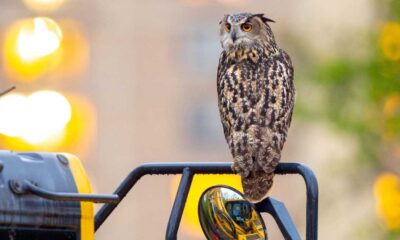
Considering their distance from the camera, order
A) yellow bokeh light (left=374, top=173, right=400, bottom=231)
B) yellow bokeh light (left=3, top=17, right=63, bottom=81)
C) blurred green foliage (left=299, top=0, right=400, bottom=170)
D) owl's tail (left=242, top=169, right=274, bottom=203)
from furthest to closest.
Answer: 1. yellow bokeh light (left=3, top=17, right=63, bottom=81)
2. blurred green foliage (left=299, top=0, right=400, bottom=170)
3. yellow bokeh light (left=374, top=173, right=400, bottom=231)
4. owl's tail (left=242, top=169, right=274, bottom=203)

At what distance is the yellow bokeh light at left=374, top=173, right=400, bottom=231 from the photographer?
51.3 ft

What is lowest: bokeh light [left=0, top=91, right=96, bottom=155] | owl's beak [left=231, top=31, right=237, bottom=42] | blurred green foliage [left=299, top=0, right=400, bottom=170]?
bokeh light [left=0, top=91, right=96, bottom=155]

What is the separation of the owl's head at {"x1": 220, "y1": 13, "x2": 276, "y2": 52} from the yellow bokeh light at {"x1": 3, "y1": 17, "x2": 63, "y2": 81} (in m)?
20.1

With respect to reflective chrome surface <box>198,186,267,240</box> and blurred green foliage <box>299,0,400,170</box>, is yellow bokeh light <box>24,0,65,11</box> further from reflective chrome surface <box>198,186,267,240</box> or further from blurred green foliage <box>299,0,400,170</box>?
reflective chrome surface <box>198,186,267,240</box>

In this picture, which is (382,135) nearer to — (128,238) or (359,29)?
(359,29)

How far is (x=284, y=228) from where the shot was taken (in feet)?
11.1

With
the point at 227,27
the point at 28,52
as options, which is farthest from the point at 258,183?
the point at 28,52

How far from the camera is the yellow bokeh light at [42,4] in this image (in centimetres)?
3581

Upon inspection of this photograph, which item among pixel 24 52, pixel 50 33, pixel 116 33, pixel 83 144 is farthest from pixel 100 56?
pixel 50 33

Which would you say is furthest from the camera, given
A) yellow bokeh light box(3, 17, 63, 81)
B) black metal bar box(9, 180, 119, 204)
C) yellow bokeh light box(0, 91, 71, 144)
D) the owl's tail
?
yellow bokeh light box(3, 17, 63, 81)

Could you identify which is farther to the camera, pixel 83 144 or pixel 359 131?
pixel 83 144

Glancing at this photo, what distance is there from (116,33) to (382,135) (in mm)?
24356

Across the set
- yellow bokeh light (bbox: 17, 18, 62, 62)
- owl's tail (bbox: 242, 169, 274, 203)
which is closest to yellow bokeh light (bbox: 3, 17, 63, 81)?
yellow bokeh light (bbox: 17, 18, 62, 62)

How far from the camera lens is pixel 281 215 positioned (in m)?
3.51
